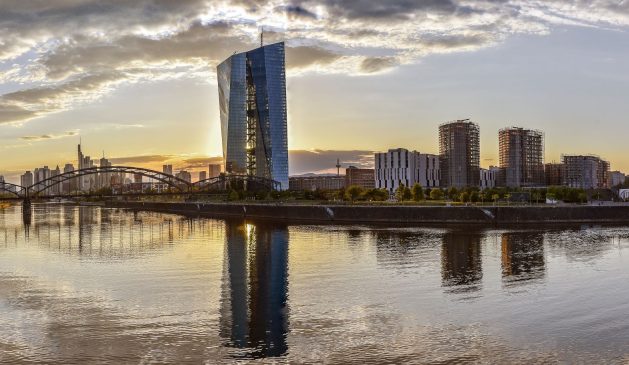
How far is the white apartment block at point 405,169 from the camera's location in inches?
6447

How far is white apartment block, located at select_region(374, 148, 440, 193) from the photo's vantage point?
537 ft

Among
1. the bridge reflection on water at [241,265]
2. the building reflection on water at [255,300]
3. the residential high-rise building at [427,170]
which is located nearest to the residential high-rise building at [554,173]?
the residential high-rise building at [427,170]

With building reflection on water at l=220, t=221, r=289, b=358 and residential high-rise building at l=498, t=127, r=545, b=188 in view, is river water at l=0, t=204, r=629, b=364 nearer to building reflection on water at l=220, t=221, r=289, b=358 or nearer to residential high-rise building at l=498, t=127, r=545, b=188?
building reflection on water at l=220, t=221, r=289, b=358

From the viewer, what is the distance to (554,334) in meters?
17.1

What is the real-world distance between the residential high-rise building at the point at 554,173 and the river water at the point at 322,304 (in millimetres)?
144613

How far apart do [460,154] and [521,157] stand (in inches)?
674

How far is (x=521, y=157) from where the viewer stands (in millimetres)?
169125

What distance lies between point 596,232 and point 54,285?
42685 millimetres

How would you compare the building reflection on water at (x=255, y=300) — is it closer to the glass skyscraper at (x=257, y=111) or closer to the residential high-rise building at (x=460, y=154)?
the glass skyscraper at (x=257, y=111)

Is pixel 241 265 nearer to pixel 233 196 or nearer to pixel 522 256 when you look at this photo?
pixel 522 256

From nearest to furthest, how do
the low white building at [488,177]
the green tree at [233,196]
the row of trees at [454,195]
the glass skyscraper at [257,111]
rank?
the row of trees at [454,195], the green tree at [233,196], the glass skyscraper at [257,111], the low white building at [488,177]

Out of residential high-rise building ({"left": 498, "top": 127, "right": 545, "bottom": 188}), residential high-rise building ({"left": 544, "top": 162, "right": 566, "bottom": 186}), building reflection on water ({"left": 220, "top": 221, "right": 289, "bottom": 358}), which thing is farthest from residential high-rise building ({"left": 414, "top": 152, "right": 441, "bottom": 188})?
building reflection on water ({"left": 220, "top": 221, "right": 289, "bottom": 358})

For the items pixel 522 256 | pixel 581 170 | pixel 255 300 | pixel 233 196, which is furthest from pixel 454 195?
pixel 581 170

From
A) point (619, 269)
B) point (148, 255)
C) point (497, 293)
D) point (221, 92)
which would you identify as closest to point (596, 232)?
point (619, 269)
